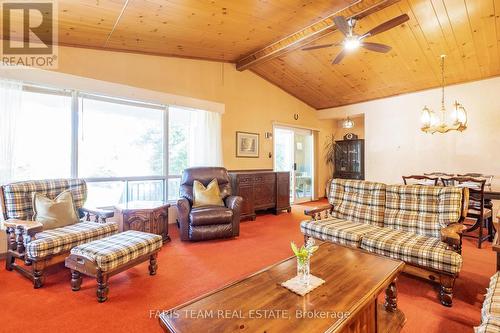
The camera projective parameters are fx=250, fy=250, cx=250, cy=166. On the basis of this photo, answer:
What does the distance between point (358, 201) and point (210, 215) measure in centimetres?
204

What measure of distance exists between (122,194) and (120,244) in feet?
6.84

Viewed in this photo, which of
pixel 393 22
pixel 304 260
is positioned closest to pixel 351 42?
pixel 393 22

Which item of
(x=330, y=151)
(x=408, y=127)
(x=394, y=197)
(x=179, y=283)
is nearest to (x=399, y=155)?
(x=408, y=127)

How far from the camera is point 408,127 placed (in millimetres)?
5770

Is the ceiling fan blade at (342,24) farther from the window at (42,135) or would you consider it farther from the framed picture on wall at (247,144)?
the window at (42,135)

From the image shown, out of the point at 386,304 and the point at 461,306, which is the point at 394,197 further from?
the point at 386,304

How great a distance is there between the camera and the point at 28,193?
109 inches

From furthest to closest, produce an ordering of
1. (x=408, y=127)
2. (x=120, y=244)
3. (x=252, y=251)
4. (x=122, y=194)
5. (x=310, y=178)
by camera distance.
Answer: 1. (x=310, y=178)
2. (x=408, y=127)
3. (x=122, y=194)
4. (x=252, y=251)
5. (x=120, y=244)

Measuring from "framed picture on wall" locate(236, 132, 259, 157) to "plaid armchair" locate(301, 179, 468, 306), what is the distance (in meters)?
2.49

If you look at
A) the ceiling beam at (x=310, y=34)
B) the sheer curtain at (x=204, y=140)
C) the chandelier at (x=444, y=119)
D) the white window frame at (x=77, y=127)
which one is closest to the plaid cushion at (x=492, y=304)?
the chandelier at (x=444, y=119)

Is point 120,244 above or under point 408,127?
under

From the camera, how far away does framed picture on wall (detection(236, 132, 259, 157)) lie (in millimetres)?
5539

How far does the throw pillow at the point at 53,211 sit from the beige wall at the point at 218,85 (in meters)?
1.78

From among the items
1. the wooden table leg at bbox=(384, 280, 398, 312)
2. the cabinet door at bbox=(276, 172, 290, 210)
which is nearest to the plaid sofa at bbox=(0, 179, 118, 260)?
the wooden table leg at bbox=(384, 280, 398, 312)
